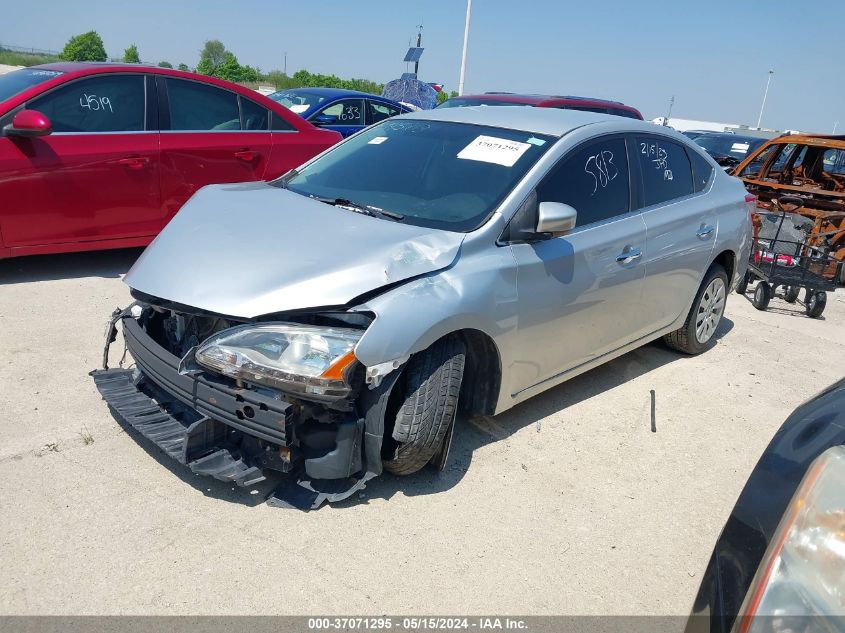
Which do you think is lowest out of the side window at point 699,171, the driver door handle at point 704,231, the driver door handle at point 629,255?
the driver door handle at point 629,255

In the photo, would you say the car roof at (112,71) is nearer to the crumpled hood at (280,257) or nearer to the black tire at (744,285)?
the crumpled hood at (280,257)

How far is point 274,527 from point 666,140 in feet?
11.5

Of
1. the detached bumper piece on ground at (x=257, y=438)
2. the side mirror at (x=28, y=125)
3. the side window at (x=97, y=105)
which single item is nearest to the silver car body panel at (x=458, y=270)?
the detached bumper piece on ground at (x=257, y=438)

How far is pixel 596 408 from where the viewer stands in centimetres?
425

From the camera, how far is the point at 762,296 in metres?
7.01

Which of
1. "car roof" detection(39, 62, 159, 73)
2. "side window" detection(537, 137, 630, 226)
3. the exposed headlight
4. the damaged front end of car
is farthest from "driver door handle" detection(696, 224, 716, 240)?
"car roof" detection(39, 62, 159, 73)

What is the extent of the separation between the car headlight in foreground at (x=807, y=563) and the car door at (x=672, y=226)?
2.91 metres

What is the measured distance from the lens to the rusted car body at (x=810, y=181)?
7.79 metres

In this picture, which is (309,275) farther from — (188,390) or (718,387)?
(718,387)

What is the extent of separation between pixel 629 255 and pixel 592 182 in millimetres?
486

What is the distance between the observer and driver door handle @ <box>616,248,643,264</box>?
395cm

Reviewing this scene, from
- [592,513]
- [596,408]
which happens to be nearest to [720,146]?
[596,408]

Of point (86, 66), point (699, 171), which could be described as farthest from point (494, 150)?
point (86, 66)

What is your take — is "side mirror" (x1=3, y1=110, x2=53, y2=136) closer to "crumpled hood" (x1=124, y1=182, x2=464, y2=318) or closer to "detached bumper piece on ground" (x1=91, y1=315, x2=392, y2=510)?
"crumpled hood" (x1=124, y1=182, x2=464, y2=318)
